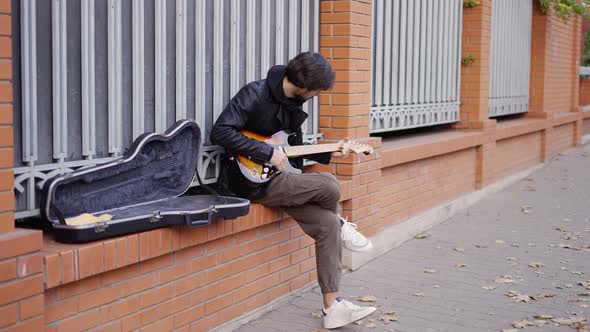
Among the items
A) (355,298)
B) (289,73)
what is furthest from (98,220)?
(355,298)

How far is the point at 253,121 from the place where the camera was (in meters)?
4.79

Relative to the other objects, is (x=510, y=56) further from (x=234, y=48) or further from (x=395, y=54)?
(x=234, y=48)

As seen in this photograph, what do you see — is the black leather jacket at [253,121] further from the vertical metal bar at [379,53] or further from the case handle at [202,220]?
the vertical metal bar at [379,53]

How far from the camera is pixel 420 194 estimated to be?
8078 millimetres

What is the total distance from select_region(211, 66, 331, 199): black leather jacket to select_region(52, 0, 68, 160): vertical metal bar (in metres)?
1.04

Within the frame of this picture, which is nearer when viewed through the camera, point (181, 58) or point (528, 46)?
point (181, 58)

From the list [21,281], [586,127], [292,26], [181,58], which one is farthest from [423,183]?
[586,127]

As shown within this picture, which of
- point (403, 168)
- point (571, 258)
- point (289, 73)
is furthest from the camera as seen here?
point (403, 168)

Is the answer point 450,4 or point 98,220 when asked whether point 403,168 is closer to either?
point 450,4

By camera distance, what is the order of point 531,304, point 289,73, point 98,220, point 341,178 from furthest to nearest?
point 341,178 → point 531,304 → point 289,73 → point 98,220

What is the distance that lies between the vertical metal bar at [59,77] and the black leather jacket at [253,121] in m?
1.04

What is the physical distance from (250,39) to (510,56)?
7.36 meters

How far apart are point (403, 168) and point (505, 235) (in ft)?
4.21

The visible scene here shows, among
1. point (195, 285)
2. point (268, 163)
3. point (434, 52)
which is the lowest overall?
point (195, 285)
